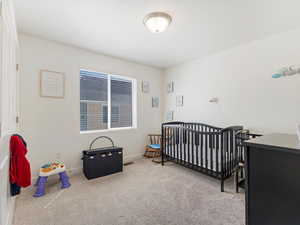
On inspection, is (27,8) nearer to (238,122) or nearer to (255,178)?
(255,178)

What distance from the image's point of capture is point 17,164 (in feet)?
4.42

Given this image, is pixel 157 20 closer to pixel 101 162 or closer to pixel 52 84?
pixel 52 84

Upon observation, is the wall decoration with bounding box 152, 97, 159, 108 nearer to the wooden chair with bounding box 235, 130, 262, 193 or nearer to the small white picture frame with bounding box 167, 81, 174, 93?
the small white picture frame with bounding box 167, 81, 174, 93

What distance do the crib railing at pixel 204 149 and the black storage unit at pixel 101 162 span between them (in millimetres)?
991

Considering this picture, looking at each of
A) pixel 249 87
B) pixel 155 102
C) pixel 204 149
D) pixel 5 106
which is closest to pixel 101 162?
pixel 5 106

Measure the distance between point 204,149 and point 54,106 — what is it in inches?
107

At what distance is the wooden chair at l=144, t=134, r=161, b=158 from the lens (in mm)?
3475

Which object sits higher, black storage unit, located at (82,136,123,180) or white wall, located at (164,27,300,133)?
white wall, located at (164,27,300,133)

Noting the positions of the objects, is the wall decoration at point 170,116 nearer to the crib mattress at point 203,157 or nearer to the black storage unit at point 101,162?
the crib mattress at point 203,157

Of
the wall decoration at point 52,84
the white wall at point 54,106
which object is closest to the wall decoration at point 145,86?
the white wall at point 54,106

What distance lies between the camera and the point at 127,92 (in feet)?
11.7

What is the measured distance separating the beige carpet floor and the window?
1.12 metres

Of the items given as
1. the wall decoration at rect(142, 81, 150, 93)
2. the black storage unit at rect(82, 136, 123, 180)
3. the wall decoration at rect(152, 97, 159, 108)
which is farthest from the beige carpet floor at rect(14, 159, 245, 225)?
the wall decoration at rect(142, 81, 150, 93)

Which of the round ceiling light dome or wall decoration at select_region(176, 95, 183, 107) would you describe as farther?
wall decoration at select_region(176, 95, 183, 107)
